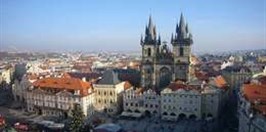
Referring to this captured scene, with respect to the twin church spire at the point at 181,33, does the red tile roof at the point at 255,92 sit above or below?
below

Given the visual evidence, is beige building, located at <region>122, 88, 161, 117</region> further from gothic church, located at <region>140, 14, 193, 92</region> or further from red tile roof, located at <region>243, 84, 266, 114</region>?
red tile roof, located at <region>243, 84, 266, 114</region>

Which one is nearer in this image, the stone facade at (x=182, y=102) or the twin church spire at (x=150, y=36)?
the stone facade at (x=182, y=102)

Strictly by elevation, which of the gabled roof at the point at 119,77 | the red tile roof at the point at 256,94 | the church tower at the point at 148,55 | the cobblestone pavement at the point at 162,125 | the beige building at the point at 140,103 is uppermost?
the church tower at the point at 148,55

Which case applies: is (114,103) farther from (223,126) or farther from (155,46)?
(223,126)

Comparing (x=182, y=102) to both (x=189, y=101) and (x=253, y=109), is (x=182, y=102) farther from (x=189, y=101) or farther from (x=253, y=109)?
(x=253, y=109)

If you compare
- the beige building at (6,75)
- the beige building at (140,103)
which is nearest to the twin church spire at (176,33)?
the beige building at (140,103)

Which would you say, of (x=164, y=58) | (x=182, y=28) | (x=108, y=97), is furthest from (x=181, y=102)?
(x=182, y=28)

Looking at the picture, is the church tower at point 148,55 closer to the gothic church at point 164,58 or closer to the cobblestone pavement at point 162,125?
the gothic church at point 164,58
